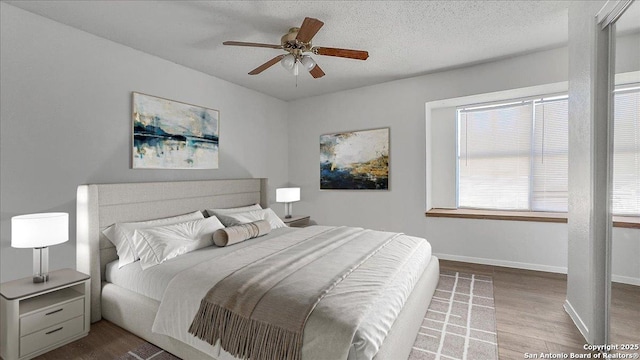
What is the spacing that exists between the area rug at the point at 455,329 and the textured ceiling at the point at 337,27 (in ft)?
8.70

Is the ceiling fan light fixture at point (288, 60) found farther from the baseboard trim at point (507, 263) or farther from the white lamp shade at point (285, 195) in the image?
the baseboard trim at point (507, 263)

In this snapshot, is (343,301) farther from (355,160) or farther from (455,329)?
(355,160)

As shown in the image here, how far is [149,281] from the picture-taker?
2135 mm

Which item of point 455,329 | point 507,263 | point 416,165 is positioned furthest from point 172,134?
point 507,263

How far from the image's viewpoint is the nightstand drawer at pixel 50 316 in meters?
1.93

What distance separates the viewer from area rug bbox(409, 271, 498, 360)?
198 cm

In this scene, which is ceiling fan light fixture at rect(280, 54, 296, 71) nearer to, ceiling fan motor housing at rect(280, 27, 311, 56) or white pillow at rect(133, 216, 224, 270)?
ceiling fan motor housing at rect(280, 27, 311, 56)

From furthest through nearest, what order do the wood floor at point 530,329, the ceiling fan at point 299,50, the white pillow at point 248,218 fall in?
the white pillow at point 248,218 → the ceiling fan at point 299,50 → the wood floor at point 530,329

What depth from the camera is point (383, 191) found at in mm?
4395

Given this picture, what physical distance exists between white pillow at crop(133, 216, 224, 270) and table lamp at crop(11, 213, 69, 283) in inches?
19.7

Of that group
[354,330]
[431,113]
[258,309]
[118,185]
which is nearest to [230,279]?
[258,309]

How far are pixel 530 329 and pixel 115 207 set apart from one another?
3752 millimetres

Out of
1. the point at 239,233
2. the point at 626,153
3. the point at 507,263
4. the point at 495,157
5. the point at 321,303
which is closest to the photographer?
the point at 321,303

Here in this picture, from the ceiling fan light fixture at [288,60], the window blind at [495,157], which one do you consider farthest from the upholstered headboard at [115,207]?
the window blind at [495,157]
